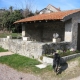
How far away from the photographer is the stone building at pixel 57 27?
494 inches

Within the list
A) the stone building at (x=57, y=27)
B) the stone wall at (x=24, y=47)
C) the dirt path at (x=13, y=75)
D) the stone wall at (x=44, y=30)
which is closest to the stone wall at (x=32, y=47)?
the stone wall at (x=24, y=47)

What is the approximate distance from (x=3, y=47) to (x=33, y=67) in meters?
7.03

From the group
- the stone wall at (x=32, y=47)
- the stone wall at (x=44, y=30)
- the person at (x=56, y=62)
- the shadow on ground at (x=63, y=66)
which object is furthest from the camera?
the stone wall at (x=44, y=30)

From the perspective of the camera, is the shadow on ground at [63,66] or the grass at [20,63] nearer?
the shadow on ground at [63,66]

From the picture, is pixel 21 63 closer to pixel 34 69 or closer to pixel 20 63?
pixel 20 63

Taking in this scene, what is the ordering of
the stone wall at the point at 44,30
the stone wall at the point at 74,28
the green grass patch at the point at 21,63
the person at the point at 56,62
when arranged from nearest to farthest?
the person at the point at 56,62
the green grass patch at the point at 21,63
the stone wall at the point at 74,28
the stone wall at the point at 44,30

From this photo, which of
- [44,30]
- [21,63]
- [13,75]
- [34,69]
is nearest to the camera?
[13,75]

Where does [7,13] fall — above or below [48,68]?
above

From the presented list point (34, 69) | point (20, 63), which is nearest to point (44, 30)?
point (20, 63)

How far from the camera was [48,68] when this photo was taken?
9.29m

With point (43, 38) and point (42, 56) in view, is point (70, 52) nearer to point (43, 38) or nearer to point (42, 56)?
point (42, 56)

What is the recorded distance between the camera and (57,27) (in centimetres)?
1505

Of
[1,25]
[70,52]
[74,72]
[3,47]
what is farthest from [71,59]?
→ [1,25]

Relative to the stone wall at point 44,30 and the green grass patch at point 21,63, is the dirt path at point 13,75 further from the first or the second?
the stone wall at point 44,30
